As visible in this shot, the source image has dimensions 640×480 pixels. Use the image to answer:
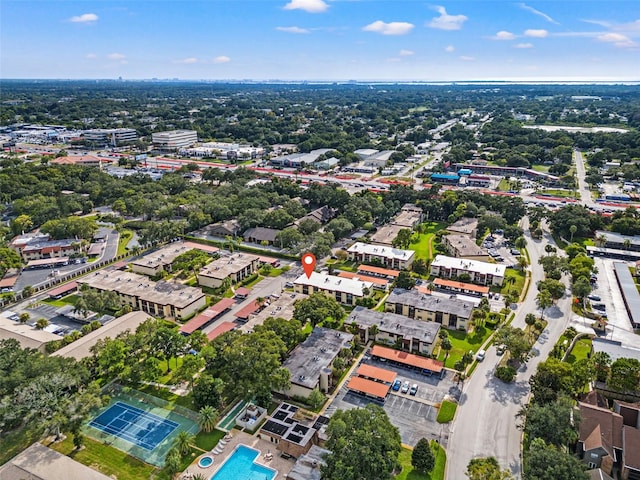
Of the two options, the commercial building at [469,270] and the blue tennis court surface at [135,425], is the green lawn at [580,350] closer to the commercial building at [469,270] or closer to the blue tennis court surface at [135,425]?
the commercial building at [469,270]

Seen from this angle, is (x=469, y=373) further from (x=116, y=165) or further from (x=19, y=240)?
(x=116, y=165)

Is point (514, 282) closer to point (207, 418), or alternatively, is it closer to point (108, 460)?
point (207, 418)

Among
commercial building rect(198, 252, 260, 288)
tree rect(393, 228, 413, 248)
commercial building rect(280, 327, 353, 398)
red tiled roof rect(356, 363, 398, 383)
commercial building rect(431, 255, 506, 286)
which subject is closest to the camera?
commercial building rect(280, 327, 353, 398)

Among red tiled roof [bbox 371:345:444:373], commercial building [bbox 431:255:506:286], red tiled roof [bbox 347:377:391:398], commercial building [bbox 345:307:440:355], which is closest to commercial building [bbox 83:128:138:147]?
commercial building [bbox 431:255:506:286]

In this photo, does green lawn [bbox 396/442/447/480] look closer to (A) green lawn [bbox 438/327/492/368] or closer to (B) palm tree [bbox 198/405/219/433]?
(A) green lawn [bbox 438/327/492/368]

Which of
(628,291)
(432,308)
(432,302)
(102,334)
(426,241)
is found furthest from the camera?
(426,241)

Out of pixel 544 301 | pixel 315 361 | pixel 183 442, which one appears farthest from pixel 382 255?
pixel 183 442

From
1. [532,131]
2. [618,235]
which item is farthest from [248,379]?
[532,131]
